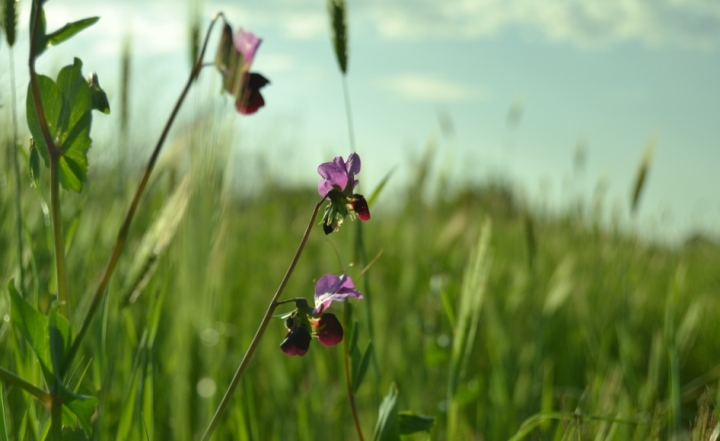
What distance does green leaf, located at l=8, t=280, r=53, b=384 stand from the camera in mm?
529

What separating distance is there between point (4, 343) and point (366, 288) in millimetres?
599

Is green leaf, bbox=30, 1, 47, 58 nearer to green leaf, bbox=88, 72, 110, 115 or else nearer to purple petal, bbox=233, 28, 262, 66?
green leaf, bbox=88, 72, 110, 115

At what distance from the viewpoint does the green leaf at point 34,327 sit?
0.53 metres

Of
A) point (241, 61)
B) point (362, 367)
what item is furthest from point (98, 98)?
point (362, 367)

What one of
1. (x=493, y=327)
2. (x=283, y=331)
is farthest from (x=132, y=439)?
(x=283, y=331)

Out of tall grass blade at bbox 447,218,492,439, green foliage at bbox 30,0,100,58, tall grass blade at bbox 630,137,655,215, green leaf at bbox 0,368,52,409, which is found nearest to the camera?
green leaf at bbox 0,368,52,409

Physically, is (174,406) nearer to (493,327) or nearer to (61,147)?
(61,147)

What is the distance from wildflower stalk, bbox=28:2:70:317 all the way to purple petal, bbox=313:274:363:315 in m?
0.20

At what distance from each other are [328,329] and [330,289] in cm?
3

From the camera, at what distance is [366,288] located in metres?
0.83

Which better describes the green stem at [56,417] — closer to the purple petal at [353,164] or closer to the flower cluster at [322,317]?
the flower cluster at [322,317]

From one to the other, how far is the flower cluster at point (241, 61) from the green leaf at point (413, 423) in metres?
0.34

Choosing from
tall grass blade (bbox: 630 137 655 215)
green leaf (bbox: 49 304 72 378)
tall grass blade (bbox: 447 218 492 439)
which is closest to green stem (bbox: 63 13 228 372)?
green leaf (bbox: 49 304 72 378)

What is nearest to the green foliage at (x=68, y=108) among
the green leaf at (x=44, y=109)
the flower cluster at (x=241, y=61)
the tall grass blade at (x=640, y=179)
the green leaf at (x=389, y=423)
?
the green leaf at (x=44, y=109)
